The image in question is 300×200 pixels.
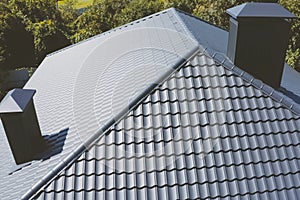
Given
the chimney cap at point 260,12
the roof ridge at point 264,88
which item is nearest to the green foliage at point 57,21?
the chimney cap at point 260,12

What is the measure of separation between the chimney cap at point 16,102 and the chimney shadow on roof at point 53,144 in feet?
2.95

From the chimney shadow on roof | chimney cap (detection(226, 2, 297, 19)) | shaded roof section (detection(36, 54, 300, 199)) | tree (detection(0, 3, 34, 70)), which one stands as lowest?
tree (detection(0, 3, 34, 70))

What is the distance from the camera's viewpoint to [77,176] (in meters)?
4.96

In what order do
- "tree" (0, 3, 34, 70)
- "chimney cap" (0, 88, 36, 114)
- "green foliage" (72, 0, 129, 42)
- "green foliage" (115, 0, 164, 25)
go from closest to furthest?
"chimney cap" (0, 88, 36, 114) → "green foliage" (115, 0, 164, 25) → "green foliage" (72, 0, 129, 42) → "tree" (0, 3, 34, 70)

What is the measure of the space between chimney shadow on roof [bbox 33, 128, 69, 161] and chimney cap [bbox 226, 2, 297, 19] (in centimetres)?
462

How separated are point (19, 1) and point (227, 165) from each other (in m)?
27.4

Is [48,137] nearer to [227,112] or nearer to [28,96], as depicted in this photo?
[28,96]

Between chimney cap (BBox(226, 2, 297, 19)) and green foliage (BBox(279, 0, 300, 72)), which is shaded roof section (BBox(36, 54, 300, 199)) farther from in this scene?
green foliage (BBox(279, 0, 300, 72))

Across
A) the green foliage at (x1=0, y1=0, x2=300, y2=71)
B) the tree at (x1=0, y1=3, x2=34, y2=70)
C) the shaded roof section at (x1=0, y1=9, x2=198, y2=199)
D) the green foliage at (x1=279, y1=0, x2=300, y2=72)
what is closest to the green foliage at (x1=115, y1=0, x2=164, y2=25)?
the green foliage at (x1=0, y1=0, x2=300, y2=71)

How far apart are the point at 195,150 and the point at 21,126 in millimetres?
3374

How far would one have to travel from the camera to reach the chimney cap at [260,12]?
Result: 263 inches

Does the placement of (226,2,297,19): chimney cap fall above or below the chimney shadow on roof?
above

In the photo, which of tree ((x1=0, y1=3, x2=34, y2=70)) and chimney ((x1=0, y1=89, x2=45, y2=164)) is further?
tree ((x1=0, y1=3, x2=34, y2=70))

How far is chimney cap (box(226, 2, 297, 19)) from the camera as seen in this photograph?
6.68 m
